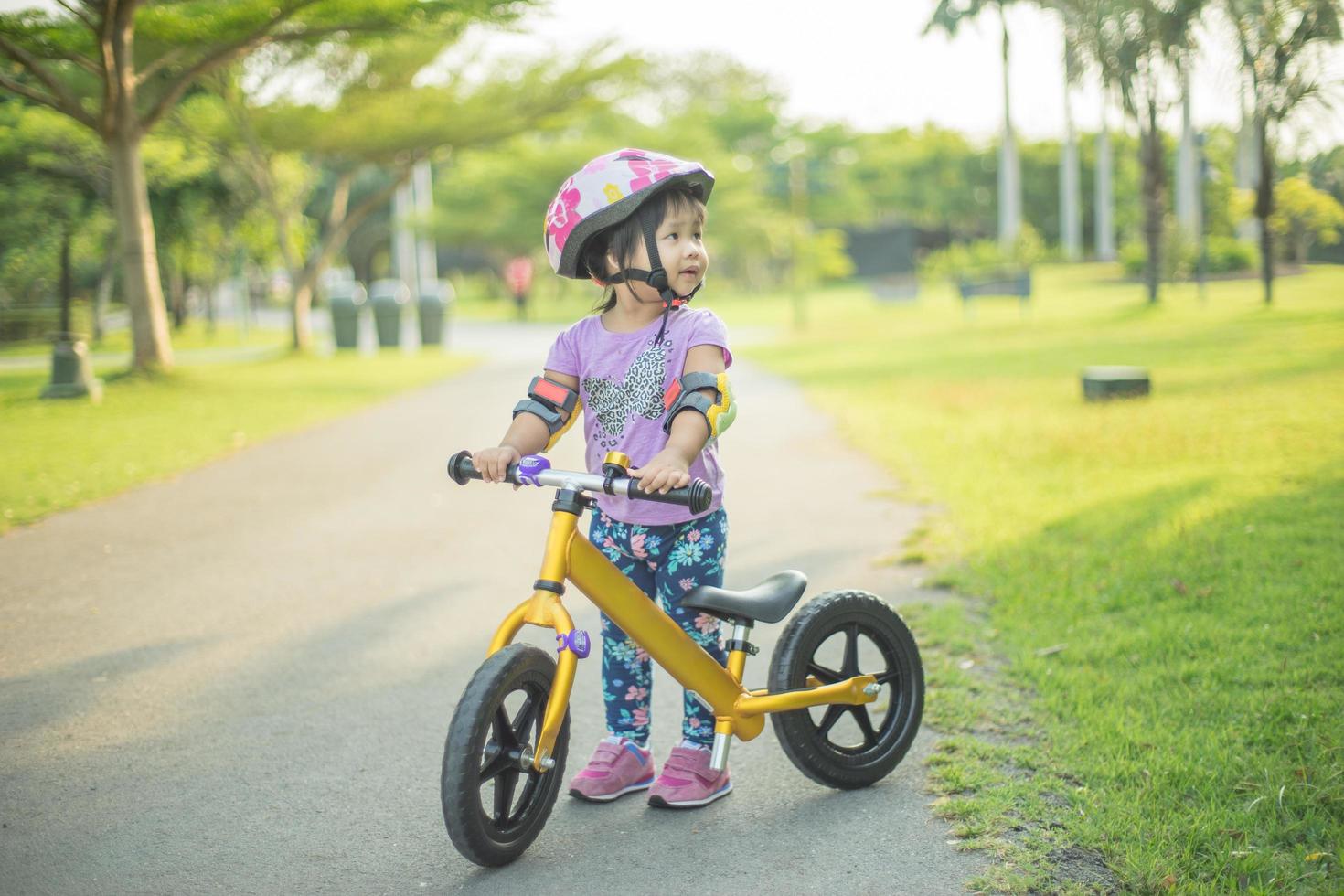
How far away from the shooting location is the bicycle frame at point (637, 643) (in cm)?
284

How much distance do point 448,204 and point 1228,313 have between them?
3439cm

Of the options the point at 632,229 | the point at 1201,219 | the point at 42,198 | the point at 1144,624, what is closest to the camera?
the point at 632,229

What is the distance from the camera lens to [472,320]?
39562 mm

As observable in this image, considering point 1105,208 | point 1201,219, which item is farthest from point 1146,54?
point 1105,208

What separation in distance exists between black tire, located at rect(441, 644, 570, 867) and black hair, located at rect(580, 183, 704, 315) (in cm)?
101

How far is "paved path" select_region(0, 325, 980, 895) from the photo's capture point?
3.04 m

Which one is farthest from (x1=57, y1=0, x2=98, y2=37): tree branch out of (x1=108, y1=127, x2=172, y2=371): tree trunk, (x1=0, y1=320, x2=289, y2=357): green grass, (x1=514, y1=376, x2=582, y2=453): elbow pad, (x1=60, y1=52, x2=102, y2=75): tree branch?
(x1=514, y1=376, x2=582, y2=453): elbow pad

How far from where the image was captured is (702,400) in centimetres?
295

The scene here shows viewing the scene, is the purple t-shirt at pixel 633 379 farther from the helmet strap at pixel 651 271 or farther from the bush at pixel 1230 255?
the bush at pixel 1230 255

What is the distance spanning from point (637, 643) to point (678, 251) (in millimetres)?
1006

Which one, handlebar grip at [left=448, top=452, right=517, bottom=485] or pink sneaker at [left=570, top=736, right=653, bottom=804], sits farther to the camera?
pink sneaker at [left=570, top=736, right=653, bottom=804]

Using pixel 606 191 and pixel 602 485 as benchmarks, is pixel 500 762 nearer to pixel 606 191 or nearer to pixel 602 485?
pixel 602 485

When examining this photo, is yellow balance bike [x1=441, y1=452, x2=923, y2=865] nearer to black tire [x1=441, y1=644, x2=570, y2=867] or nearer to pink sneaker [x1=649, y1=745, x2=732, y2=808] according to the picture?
black tire [x1=441, y1=644, x2=570, y2=867]

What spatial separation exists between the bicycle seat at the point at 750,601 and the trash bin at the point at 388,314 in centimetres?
2222
